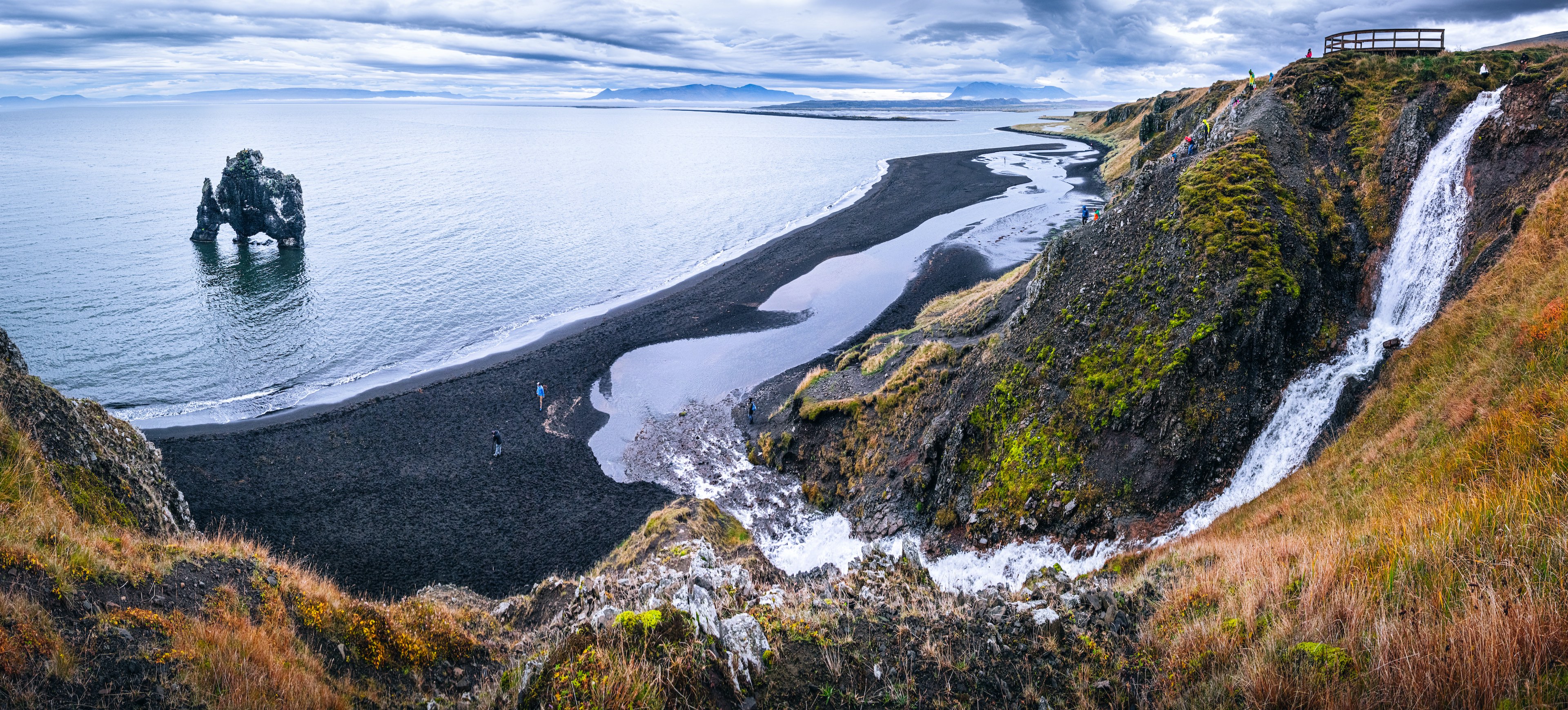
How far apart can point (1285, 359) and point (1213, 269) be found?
3.34 meters

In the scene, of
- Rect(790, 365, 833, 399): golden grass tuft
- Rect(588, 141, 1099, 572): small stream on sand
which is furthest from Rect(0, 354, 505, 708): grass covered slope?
Rect(790, 365, 833, 399): golden grass tuft

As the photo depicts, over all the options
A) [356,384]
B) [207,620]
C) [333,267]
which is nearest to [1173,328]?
[207,620]

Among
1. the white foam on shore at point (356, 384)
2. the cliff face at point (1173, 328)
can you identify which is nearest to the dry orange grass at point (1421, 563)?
the cliff face at point (1173, 328)

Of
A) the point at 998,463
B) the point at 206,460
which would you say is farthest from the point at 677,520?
the point at 206,460

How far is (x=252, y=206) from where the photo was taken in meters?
73.8

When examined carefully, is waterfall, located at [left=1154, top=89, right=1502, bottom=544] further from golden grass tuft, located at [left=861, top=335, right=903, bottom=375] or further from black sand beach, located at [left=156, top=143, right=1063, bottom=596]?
black sand beach, located at [left=156, top=143, right=1063, bottom=596]

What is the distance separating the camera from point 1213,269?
2062 cm

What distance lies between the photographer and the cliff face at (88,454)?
13523mm

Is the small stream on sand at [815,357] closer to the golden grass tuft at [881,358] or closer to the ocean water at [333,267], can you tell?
the golden grass tuft at [881,358]

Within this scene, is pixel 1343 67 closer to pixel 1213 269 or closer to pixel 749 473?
pixel 1213 269

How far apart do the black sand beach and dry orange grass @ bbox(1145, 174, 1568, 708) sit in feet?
66.2

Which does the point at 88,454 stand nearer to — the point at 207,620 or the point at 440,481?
the point at 207,620

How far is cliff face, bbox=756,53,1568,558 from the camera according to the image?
59.4 feet

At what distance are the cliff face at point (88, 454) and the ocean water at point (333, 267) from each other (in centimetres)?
2187
